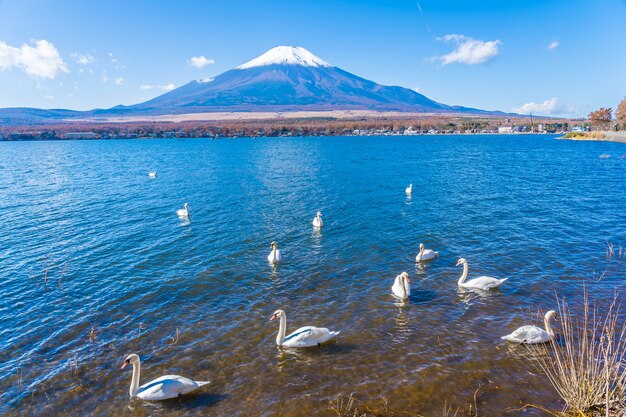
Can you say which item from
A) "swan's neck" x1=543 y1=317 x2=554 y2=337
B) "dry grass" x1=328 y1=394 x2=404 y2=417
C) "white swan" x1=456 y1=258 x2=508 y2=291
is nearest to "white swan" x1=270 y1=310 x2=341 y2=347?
"dry grass" x1=328 y1=394 x2=404 y2=417

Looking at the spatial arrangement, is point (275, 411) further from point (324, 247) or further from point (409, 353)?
point (324, 247)

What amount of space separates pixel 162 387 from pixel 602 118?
19103 cm

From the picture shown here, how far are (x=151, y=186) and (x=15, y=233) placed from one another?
24.6m

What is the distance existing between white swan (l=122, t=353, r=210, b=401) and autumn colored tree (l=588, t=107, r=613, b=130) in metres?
188

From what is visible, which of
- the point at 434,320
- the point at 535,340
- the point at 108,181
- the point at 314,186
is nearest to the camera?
the point at 535,340

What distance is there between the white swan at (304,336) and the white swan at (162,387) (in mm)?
3156

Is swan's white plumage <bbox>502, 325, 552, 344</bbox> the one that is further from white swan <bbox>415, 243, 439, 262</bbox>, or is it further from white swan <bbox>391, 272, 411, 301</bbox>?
white swan <bbox>415, 243, 439, 262</bbox>

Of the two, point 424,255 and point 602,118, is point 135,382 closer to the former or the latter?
point 424,255

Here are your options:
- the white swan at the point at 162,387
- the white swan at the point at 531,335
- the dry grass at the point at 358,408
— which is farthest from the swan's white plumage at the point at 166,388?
the white swan at the point at 531,335

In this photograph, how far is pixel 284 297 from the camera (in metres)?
17.8

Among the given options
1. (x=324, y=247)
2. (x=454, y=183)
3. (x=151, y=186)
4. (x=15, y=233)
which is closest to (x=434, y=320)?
(x=324, y=247)

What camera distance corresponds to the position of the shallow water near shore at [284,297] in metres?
11.6

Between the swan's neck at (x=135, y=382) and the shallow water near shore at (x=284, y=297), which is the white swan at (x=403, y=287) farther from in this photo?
the swan's neck at (x=135, y=382)

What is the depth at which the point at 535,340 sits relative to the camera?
13.3 m
